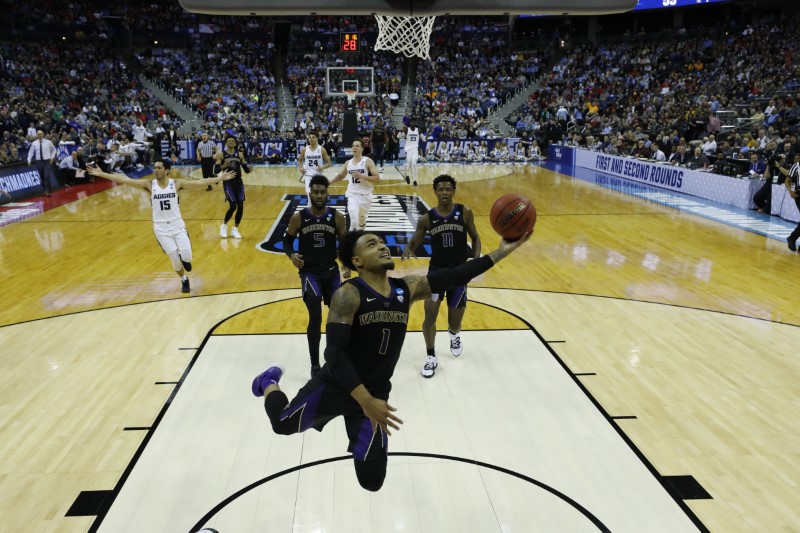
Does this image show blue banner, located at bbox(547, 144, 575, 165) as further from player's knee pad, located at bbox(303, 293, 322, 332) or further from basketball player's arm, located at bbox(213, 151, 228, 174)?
player's knee pad, located at bbox(303, 293, 322, 332)

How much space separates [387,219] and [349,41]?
A: 18027 millimetres

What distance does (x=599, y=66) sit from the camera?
1292 inches

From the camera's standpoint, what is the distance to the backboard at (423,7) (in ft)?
21.3

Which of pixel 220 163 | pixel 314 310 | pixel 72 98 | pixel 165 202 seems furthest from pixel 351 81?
pixel 314 310

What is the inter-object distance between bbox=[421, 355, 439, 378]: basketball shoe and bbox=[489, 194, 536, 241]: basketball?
2.59 metres

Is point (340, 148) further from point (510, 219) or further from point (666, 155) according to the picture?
point (510, 219)

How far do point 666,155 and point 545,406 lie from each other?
687 inches

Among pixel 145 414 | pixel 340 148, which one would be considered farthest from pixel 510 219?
pixel 340 148

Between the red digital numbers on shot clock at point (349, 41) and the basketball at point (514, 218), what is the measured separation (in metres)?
27.3

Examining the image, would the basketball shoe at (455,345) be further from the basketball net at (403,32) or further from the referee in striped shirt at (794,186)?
the referee in striped shirt at (794,186)

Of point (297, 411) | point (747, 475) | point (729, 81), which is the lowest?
point (747, 475)

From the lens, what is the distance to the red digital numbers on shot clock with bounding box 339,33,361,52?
29.2 m

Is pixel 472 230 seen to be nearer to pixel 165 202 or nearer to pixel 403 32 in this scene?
pixel 165 202

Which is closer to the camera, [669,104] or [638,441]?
[638,441]
